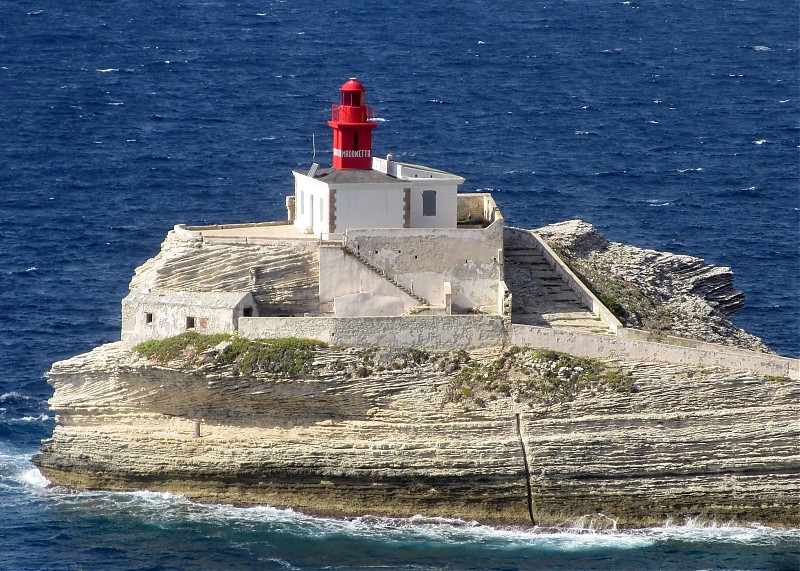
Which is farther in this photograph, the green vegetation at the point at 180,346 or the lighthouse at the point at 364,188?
the lighthouse at the point at 364,188

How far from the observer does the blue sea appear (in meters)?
65.7

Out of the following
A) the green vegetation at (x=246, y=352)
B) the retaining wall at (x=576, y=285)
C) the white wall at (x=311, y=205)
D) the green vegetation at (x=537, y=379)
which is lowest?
the green vegetation at (x=537, y=379)

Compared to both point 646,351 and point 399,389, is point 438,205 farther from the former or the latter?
point 646,351

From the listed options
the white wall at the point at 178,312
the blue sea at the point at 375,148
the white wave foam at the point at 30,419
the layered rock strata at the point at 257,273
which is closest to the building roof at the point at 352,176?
the layered rock strata at the point at 257,273

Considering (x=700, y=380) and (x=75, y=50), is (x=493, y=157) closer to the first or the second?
(x=75, y=50)

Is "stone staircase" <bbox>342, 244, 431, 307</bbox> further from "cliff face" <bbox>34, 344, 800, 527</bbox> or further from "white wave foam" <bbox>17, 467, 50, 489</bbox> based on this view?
"white wave foam" <bbox>17, 467, 50, 489</bbox>

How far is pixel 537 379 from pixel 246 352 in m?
11.4

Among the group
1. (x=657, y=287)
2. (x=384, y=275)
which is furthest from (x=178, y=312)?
(x=657, y=287)

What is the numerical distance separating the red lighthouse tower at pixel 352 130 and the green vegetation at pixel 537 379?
10615 millimetres

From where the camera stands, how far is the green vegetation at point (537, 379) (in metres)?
66.9

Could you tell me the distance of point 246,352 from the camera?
68125 millimetres

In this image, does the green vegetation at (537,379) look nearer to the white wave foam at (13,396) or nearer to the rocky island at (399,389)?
the rocky island at (399,389)

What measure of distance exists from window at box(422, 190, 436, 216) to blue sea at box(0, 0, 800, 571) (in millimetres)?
13745

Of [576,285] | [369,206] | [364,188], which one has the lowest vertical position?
[576,285]
